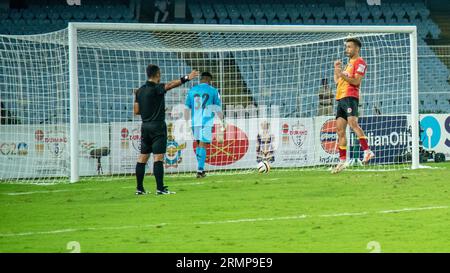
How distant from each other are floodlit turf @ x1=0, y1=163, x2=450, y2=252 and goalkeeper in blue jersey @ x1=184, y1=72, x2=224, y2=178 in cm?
118

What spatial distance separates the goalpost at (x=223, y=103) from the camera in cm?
1852

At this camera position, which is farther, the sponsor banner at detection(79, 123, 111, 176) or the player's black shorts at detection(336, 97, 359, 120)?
the sponsor banner at detection(79, 123, 111, 176)

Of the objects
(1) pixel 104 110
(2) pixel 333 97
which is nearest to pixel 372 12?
(2) pixel 333 97

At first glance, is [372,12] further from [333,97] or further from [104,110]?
[104,110]

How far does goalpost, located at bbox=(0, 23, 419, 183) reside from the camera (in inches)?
729

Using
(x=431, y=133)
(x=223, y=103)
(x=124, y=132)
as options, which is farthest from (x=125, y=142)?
(x=431, y=133)

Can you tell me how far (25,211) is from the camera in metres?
11.5

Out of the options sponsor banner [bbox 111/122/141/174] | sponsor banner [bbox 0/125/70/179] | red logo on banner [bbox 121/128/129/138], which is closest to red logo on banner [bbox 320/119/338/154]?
sponsor banner [bbox 111/122/141/174]

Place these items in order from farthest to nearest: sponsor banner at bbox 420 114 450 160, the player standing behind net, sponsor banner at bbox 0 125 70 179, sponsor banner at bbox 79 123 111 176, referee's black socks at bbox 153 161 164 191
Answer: sponsor banner at bbox 420 114 450 160 → sponsor banner at bbox 79 123 111 176 → sponsor banner at bbox 0 125 70 179 → the player standing behind net → referee's black socks at bbox 153 161 164 191

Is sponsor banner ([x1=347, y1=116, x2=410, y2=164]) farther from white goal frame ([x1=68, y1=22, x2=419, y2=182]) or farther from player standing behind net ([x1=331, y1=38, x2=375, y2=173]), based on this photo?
player standing behind net ([x1=331, y1=38, x2=375, y2=173])

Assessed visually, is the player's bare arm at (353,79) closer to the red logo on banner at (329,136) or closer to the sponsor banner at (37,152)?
the red logo on banner at (329,136)

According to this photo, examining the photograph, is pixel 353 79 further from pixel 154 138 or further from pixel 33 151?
pixel 33 151

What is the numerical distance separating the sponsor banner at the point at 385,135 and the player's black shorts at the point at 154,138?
30.6 feet

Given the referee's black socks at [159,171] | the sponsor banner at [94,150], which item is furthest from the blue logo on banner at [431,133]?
the referee's black socks at [159,171]
